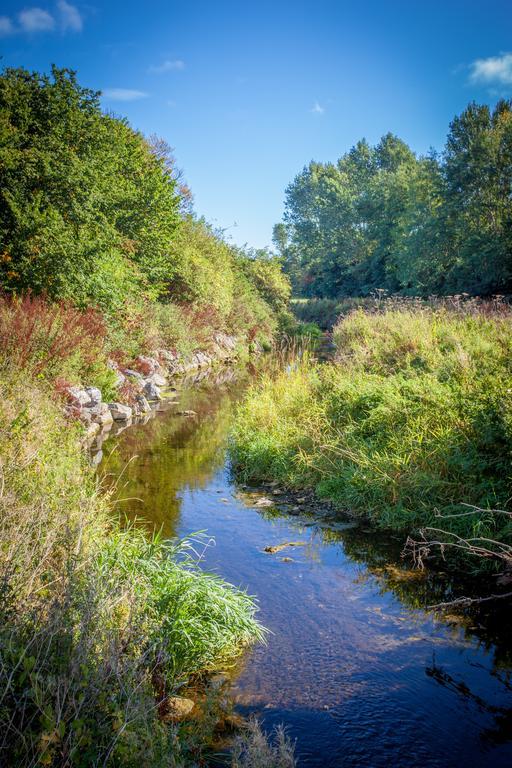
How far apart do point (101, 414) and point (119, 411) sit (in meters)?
0.74

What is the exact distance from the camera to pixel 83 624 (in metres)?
3.01

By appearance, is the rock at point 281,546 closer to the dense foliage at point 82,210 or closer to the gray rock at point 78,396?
the gray rock at point 78,396

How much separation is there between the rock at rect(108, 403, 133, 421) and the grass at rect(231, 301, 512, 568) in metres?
3.43

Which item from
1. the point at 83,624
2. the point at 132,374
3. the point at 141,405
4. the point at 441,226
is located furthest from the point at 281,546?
the point at 441,226

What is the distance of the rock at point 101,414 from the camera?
12.5m

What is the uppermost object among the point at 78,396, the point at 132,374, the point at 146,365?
the point at 146,365

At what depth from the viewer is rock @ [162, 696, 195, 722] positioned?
3.74 metres

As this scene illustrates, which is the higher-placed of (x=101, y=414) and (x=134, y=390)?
(x=134, y=390)

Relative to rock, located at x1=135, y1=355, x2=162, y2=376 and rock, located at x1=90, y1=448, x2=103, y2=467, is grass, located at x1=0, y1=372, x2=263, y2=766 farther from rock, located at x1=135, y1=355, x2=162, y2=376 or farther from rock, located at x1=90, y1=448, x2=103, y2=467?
rock, located at x1=135, y1=355, x2=162, y2=376

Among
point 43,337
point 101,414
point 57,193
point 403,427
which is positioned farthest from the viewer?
point 57,193

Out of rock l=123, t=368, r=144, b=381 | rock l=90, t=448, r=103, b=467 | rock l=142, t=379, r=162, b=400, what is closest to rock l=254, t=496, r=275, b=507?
rock l=90, t=448, r=103, b=467

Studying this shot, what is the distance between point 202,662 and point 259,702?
1.92 feet

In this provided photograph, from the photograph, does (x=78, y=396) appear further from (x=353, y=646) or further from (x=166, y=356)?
(x=166, y=356)

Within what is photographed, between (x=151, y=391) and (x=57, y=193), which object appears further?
(x=151, y=391)
